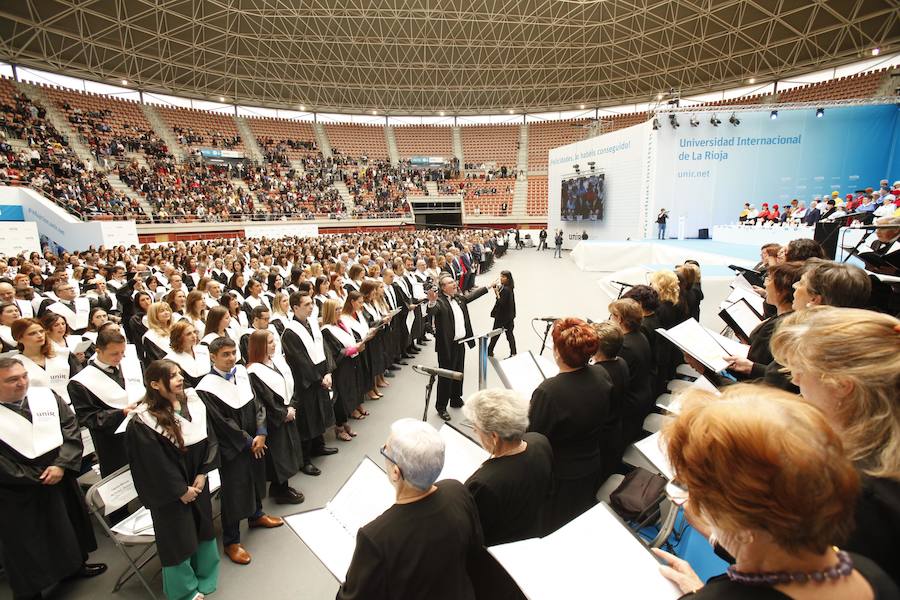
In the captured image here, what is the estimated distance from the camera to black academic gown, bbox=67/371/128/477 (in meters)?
3.21

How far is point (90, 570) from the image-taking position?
3008 millimetres

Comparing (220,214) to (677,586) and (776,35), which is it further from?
(776,35)

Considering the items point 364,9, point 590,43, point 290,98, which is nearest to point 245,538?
point 364,9

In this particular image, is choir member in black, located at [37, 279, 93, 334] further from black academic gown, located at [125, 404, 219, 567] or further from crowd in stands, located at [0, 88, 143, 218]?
crowd in stands, located at [0, 88, 143, 218]

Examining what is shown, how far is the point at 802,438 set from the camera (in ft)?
2.63

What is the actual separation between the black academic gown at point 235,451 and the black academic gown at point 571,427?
2.16m

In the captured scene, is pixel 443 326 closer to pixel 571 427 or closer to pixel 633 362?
pixel 633 362

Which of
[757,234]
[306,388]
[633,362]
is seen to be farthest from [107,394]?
[757,234]

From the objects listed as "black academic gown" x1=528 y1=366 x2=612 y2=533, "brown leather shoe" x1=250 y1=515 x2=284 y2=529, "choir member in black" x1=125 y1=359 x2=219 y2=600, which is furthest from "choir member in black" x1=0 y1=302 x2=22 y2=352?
"black academic gown" x1=528 y1=366 x2=612 y2=533

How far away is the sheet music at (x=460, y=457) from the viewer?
→ 6.76 feet

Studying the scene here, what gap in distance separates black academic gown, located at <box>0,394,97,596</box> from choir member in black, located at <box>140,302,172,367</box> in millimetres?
1497

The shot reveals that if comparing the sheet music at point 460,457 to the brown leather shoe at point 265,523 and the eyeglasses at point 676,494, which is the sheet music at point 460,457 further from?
the brown leather shoe at point 265,523

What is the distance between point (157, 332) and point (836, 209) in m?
14.1

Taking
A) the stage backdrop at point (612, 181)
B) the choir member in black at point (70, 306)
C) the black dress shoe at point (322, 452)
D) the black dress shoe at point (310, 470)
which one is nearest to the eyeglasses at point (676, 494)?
the black dress shoe at point (310, 470)
